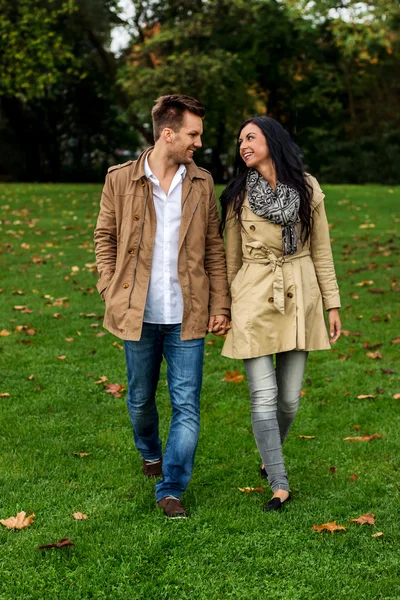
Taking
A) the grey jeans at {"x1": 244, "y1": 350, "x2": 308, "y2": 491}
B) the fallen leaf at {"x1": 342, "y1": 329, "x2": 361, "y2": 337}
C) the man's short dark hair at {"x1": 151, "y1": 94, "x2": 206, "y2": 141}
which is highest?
the man's short dark hair at {"x1": 151, "y1": 94, "x2": 206, "y2": 141}

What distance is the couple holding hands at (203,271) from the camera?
13.9 ft

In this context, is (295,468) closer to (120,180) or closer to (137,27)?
(120,180)

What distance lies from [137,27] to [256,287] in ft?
94.4

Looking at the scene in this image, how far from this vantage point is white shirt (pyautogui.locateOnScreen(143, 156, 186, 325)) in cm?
425

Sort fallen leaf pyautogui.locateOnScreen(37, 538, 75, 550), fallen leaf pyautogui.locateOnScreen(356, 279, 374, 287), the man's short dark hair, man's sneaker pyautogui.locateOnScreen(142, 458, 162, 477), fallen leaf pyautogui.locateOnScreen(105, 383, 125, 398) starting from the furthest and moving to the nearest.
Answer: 1. fallen leaf pyautogui.locateOnScreen(356, 279, 374, 287)
2. fallen leaf pyautogui.locateOnScreen(105, 383, 125, 398)
3. man's sneaker pyautogui.locateOnScreen(142, 458, 162, 477)
4. the man's short dark hair
5. fallen leaf pyautogui.locateOnScreen(37, 538, 75, 550)

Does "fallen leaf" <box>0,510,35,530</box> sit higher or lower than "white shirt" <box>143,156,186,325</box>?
lower

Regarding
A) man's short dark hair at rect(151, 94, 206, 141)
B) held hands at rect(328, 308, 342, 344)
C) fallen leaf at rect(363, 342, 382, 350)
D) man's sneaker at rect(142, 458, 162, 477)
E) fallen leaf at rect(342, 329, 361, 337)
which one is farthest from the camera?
fallen leaf at rect(342, 329, 361, 337)

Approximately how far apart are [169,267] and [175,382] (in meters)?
0.62

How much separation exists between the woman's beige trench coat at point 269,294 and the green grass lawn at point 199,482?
3.02 feet

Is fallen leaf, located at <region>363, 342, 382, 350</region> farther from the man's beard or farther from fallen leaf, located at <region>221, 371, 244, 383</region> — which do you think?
the man's beard

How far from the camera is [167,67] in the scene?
89.0 feet

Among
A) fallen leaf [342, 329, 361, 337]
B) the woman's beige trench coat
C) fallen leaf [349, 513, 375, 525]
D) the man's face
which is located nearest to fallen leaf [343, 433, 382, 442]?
fallen leaf [349, 513, 375, 525]

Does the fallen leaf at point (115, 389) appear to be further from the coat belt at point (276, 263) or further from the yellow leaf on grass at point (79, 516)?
the coat belt at point (276, 263)

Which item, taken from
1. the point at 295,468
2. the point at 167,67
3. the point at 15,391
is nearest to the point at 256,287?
the point at 295,468
